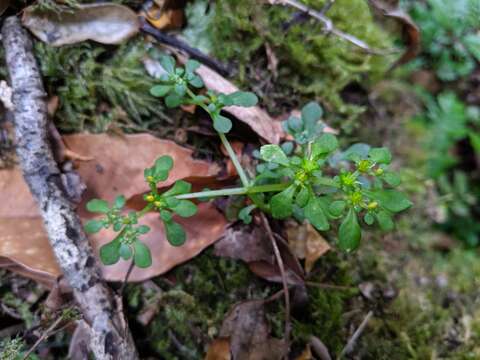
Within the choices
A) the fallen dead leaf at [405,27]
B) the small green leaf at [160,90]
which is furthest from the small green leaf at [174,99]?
the fallen dead leaf at [405,27]

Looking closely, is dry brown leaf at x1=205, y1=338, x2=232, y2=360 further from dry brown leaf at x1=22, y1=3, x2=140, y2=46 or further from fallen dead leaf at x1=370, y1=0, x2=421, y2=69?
fallen dead leaf at x1=370, y1=0, x2=421, y2=69

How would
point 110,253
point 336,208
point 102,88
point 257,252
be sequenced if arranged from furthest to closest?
point 102,88
point 257,252
point 110,253
point 336,208

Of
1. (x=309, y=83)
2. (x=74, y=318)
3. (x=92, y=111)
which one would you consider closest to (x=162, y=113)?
(x=92, y=111)

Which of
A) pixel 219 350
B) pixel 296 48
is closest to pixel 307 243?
pixel 219 350

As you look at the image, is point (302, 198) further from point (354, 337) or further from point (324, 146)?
point (354, 337)

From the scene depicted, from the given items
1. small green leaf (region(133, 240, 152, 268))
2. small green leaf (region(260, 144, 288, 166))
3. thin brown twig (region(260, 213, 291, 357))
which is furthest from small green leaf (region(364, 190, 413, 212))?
small green leaf (region(133, 240, 152, 268))

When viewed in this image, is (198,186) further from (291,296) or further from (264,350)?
(264,350)

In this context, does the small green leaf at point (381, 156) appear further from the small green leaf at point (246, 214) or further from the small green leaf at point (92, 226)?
the small green leaf at point (92, 226)
